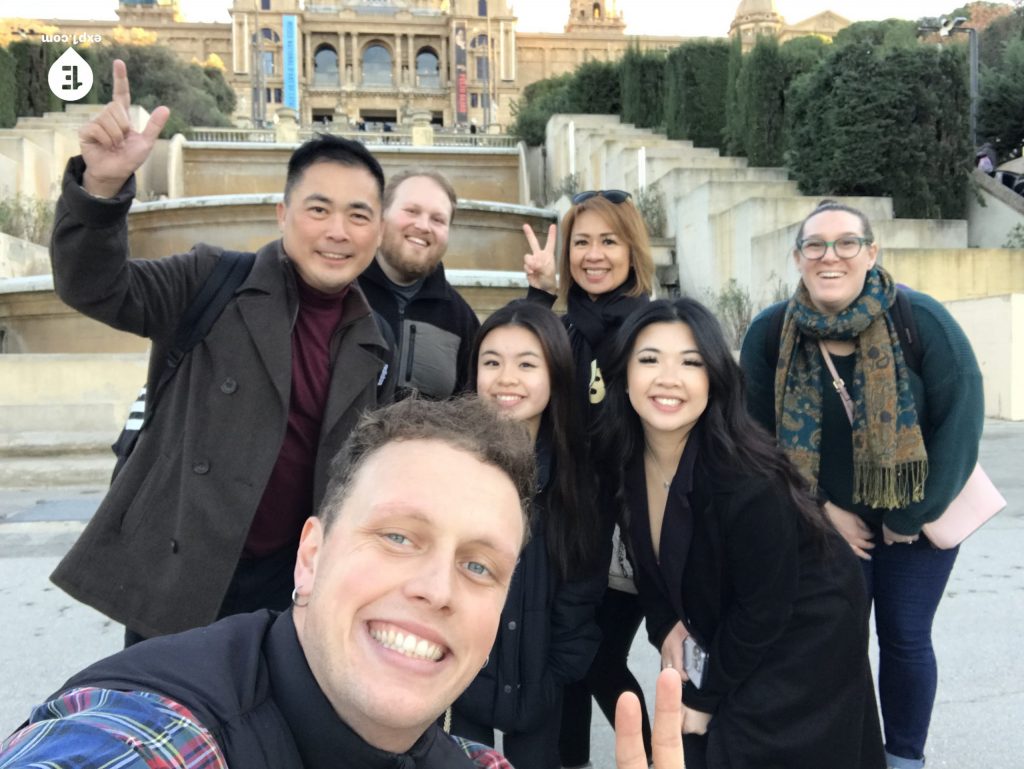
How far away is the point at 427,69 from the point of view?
77.5 meters

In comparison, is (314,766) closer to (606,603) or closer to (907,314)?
(606,603)

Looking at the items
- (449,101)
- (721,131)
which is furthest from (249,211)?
(449,101)

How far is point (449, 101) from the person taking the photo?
7362cm

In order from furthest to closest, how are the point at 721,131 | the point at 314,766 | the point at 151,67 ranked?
the point at 151,67 < the point at 721,131 < the point at 314,766

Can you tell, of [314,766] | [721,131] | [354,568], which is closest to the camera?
[314,766]

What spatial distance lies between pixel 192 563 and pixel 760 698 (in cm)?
146

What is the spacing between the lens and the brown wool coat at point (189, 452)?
2.05 m

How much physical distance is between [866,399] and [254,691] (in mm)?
2062

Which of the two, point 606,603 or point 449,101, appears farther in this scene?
point 449,101

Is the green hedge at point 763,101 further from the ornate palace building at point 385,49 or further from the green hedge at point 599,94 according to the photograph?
the ornate palace building at point 385,49

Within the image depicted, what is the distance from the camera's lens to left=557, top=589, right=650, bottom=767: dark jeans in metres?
2.84

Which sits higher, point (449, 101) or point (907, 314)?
point (449, 101)

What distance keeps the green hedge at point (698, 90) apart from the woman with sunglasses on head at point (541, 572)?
15.7 meters

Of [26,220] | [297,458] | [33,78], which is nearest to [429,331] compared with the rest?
[297,458]
